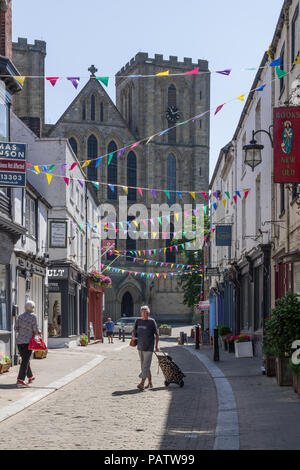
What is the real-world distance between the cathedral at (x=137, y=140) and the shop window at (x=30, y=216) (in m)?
41.6

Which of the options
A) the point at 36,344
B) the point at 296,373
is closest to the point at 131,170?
the point at 36,344

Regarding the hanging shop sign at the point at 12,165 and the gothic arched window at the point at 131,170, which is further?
the gothic arched window at the point at 131,170

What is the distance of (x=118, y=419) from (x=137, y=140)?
61790mm

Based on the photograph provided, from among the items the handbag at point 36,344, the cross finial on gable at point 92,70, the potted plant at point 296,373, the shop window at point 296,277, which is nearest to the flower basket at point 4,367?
the handbag at point 36,344

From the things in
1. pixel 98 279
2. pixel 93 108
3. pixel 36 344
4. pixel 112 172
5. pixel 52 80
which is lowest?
pixel 36 344

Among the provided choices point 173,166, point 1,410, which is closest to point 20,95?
point 173,166

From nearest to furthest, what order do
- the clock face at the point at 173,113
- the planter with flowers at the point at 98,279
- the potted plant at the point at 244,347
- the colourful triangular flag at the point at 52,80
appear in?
the colourful triangular flag at the point at 52,80, the potted plant at the point at 244,347, the planter with flowers at the point at 98,279, the clock face at the point at 173,113

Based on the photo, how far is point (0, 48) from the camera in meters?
19.0

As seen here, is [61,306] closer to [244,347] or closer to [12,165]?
[244,347]

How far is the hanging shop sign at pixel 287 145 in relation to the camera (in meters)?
14.5

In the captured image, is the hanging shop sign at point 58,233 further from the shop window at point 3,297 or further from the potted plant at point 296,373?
the potted plant at point 296,373

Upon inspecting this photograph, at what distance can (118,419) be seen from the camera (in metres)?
9.95

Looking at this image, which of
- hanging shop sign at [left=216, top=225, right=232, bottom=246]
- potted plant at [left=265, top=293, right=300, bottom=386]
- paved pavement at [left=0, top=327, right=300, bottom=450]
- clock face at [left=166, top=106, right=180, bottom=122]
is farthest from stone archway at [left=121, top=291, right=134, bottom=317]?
potted plant at [left=265, top=293, right=300, bottom=386]

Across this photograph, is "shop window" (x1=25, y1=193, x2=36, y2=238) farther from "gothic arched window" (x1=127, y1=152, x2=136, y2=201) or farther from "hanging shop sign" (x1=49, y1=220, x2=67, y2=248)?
"gothic arched window" (x1=127, y1=152, x2=136, y2=201)
